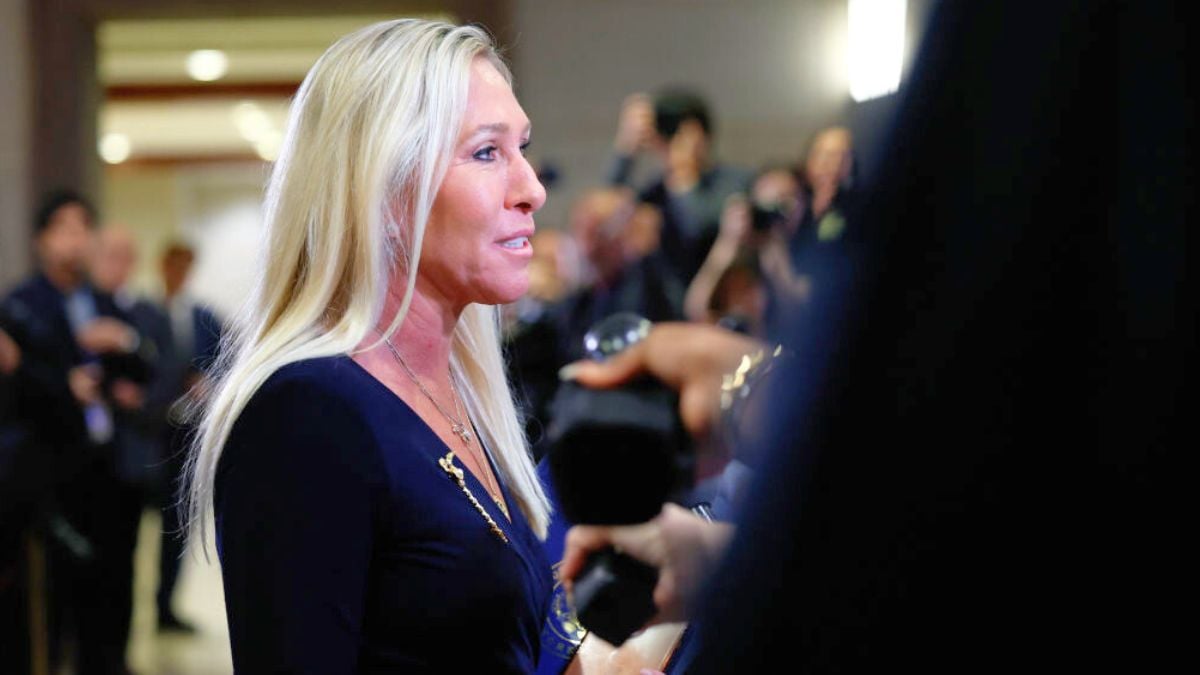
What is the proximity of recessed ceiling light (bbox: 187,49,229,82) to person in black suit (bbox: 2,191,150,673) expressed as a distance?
503cm

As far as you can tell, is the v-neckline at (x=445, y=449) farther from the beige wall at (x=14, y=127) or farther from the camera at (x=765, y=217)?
the beige wall at (x=14, y=127)

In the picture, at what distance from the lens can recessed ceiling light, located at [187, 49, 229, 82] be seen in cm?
1059

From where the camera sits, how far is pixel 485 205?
4.52 feet

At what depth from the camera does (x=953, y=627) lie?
514 millimetres

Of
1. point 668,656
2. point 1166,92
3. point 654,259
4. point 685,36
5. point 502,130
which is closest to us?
point 1166,92

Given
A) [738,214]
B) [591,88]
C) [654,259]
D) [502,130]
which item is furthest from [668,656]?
[591,88]

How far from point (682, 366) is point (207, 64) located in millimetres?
9758

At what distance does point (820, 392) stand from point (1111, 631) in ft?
0.42

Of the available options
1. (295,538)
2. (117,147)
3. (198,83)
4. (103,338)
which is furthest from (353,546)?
(117,147)

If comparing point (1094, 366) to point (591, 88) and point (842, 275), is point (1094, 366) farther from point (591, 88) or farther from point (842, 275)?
point (591, 88)

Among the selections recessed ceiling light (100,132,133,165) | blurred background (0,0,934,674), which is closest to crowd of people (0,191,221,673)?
blurred background (0,0,934,674)

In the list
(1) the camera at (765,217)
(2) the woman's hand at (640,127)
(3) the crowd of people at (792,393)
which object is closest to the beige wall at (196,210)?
(2) the woman's hand at (640,127)

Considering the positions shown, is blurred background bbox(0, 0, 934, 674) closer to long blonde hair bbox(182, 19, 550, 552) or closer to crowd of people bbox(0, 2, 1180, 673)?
crowd of people bbox(0, 2, 1180, 673)

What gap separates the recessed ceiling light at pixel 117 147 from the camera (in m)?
15.9
